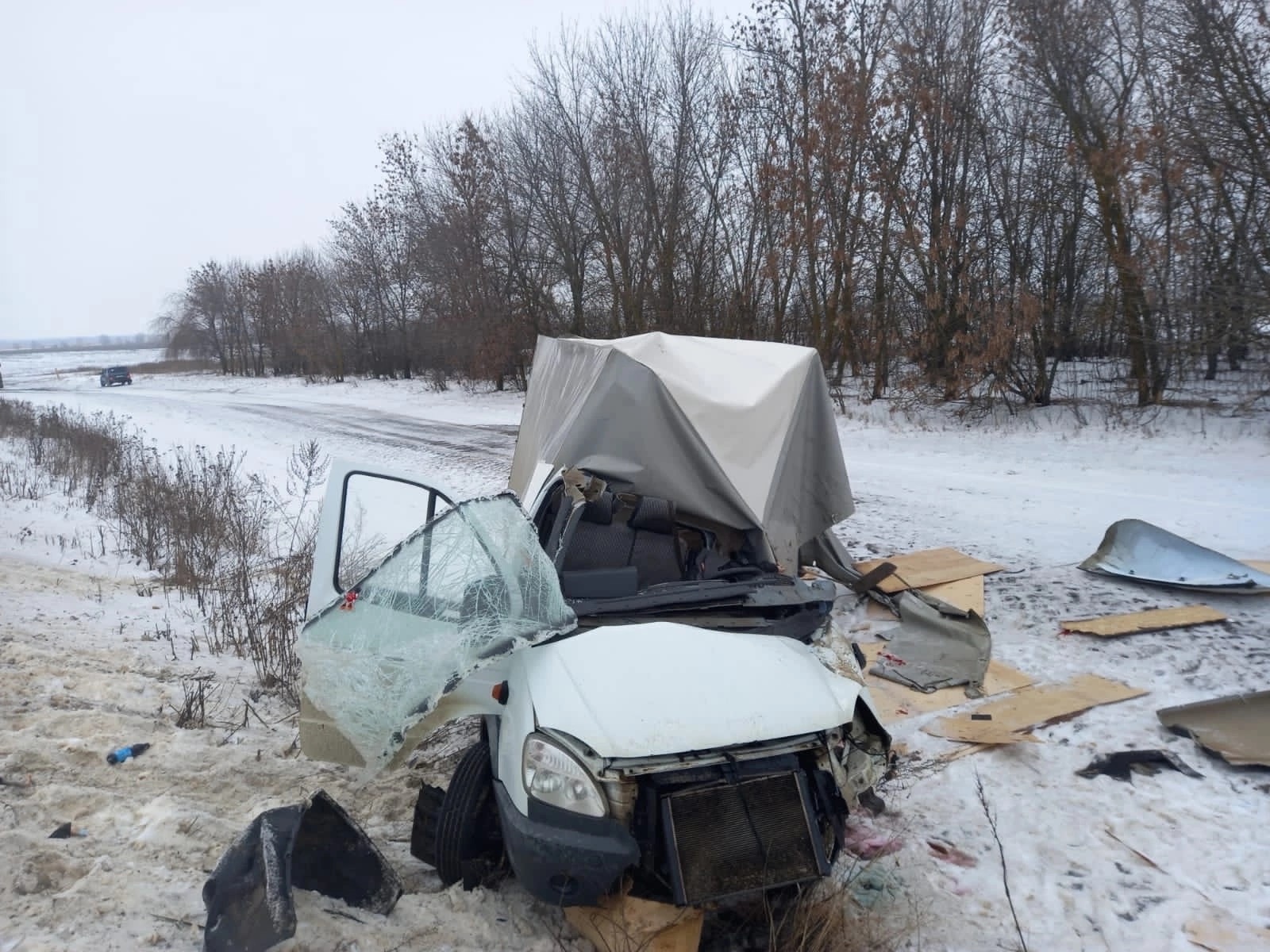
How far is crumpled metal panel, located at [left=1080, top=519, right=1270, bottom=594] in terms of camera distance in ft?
20.5

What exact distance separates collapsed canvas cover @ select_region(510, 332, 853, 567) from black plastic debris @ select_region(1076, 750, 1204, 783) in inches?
80.5

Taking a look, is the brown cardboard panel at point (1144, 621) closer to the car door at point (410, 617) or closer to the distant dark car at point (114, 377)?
the car door at point (410, 617)

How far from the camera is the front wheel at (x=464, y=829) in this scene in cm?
321

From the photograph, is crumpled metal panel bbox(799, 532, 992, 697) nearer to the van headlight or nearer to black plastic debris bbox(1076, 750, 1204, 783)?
black plastic debris bbox(1076, 750, 1204, 783)

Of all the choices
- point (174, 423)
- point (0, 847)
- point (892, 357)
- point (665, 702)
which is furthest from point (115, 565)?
point (174, 423)

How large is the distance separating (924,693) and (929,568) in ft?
7.06

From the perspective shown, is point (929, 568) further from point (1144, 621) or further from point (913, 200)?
point (913, 200)

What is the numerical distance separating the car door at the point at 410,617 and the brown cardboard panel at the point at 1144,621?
14.2ft

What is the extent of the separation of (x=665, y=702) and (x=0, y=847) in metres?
2.54

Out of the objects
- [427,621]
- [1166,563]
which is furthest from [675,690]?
[1166,563]

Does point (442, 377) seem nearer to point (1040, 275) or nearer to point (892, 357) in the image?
point (892, 357)

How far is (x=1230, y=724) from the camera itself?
441 cm

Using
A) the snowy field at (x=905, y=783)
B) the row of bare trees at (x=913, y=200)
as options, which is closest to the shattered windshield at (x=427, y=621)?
the snowy field at (x=905, y=783)

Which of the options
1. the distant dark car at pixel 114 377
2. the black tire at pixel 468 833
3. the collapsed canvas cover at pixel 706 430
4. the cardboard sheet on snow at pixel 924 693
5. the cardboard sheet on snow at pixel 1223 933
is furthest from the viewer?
the distant dark car at pixel 114 377
